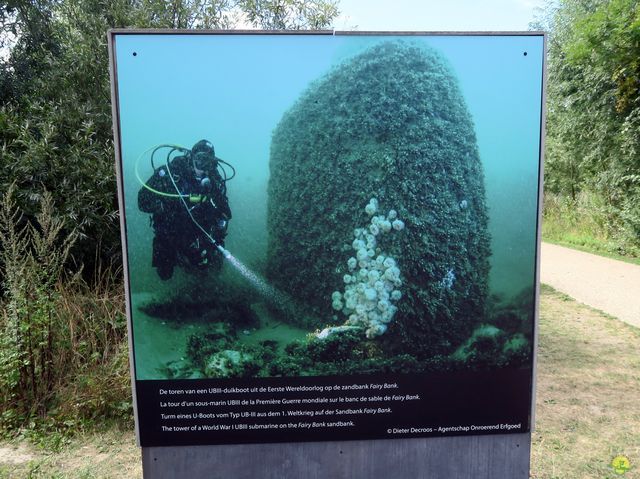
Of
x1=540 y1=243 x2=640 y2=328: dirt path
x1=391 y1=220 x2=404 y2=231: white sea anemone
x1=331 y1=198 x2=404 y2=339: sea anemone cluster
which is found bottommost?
x1=540 y1=243 x2=640 y2=328: dirt path

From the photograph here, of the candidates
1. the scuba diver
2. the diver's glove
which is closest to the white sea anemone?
the scuba diver

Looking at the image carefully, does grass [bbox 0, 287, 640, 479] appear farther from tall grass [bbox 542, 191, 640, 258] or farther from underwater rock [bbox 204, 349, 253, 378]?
tall grass [bbox 542, 191, 640, 258]

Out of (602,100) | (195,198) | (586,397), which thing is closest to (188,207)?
(195,198)

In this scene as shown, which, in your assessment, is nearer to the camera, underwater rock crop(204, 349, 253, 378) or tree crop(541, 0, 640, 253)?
underwater rock crop(204, 349, 253, 378)

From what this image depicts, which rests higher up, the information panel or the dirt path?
the information panel

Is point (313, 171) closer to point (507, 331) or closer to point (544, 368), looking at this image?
point (507, 331)

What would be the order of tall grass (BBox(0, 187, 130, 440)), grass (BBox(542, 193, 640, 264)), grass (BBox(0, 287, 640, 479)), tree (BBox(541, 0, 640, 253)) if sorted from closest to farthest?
grass (BBox(0, 287, 640, 479))
tall grass (BBox(0, 187, 130, 440))
tree (BBox(541, 0, 640, 253))
grass (BBox(542, 193, 640, 264))

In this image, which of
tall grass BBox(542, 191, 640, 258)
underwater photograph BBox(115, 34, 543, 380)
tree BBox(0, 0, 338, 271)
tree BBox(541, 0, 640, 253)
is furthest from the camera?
tall grass BBox(542, 191, 640, 258)

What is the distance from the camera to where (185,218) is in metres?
2.27

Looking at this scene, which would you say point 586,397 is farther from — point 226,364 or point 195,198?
point 195,198

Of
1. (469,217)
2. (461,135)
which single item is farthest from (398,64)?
(469,217)

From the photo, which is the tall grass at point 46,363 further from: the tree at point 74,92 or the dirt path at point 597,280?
the dirt path at point 597,280

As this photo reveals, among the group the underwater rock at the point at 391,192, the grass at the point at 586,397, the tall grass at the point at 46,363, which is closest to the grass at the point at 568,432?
the grass at the point at 586,397

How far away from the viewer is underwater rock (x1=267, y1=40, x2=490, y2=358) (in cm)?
224
